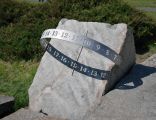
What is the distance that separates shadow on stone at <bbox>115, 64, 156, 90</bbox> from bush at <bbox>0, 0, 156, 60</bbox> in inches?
70.4

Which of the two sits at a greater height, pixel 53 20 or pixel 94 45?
pixel 94 45

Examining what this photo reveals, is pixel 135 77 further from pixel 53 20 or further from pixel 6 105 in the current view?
pixel 53 20

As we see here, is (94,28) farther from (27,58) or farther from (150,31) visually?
(150,31)

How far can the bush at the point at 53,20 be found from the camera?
6.86 m

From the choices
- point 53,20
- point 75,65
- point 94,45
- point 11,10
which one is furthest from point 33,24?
point 94,45

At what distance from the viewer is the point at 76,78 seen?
15.9 feet

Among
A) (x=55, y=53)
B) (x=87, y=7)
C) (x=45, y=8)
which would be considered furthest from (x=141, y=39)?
(x=55, y=53)

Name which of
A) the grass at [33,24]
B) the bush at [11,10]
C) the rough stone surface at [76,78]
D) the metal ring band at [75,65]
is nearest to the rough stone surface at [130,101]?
the rough stone surface at [76,78]

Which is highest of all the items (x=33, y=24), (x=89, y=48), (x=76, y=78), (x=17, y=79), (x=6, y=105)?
(x=89, y=48)

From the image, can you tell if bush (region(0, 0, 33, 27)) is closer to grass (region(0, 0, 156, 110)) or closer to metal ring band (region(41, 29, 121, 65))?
grass (region(0, 0, 156, 110))

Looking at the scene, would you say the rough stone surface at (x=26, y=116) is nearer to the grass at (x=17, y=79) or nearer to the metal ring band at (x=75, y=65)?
the grass at (x=17, y=79)

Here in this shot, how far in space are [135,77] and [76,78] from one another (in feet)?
2.63

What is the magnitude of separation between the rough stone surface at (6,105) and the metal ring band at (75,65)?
691mm

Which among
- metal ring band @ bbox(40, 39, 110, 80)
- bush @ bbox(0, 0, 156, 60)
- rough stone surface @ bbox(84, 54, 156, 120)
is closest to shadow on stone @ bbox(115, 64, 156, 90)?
rough stone surface @ bbox(84, 54, 156, 120)
